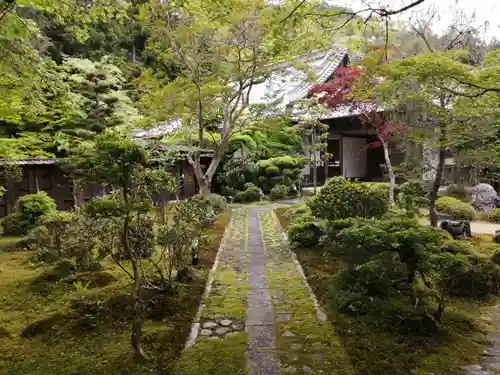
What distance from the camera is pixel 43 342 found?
473cm

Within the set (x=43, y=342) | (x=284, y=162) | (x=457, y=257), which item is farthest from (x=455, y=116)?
(x=284, y=162)

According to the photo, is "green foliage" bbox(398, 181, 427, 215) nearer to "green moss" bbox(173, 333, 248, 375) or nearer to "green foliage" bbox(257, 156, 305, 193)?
"green moss" bbox(173, 333, 248, 375)

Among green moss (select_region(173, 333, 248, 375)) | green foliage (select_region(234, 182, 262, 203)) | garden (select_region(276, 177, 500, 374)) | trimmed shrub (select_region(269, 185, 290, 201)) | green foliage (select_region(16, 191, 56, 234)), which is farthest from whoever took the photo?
trimmed shrub (select_region(269, 185, 290, 201))

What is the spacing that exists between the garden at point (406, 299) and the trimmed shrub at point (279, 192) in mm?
12434

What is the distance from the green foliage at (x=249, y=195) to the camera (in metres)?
19.2

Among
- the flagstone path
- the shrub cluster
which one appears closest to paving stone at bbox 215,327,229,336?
the flagstone path

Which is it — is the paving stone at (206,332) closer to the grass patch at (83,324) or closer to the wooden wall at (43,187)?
the grass patch at (83,324)

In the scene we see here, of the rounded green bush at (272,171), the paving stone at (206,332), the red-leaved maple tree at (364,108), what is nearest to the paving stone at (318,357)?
the paving stone at (206,332)

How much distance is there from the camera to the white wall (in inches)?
854

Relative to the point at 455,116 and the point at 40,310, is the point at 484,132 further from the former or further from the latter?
the point at 40,310

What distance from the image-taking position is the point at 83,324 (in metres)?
5.09

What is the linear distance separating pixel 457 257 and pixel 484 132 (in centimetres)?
414

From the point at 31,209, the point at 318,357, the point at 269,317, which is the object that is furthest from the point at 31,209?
the point at 318,357

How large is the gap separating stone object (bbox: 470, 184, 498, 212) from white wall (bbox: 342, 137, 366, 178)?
7913 mm
